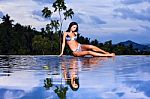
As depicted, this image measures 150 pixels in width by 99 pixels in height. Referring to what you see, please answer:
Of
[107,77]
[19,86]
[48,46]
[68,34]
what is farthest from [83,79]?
[48,46]

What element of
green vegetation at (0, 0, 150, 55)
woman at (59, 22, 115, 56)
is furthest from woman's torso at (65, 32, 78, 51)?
green vegetation at (0, 0, 150, 55)

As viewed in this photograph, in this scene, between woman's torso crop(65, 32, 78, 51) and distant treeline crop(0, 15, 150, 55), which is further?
distant treeline crop(0, 15, 150, 55)

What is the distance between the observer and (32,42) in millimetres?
35875

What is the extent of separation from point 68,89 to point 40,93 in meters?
0.47

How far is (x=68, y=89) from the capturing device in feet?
19.8

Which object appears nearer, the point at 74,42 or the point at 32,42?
the point at 74,42

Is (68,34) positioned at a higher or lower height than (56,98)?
higher

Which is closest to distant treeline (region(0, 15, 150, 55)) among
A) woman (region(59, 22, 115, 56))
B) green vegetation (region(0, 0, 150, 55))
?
green vegetation (region(0, 0, 150, 55))

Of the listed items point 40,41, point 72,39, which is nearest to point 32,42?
point 40,41

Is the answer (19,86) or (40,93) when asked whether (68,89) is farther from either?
(19,86)

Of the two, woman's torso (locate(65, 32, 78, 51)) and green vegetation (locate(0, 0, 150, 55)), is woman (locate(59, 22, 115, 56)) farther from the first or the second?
green vegetation (locate(0, 0, 150, 55))

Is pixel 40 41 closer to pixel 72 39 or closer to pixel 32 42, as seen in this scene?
pixel 32 42

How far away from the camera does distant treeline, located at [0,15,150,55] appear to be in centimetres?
→ 2842

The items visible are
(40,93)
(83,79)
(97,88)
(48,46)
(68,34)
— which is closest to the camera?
(40,93)
